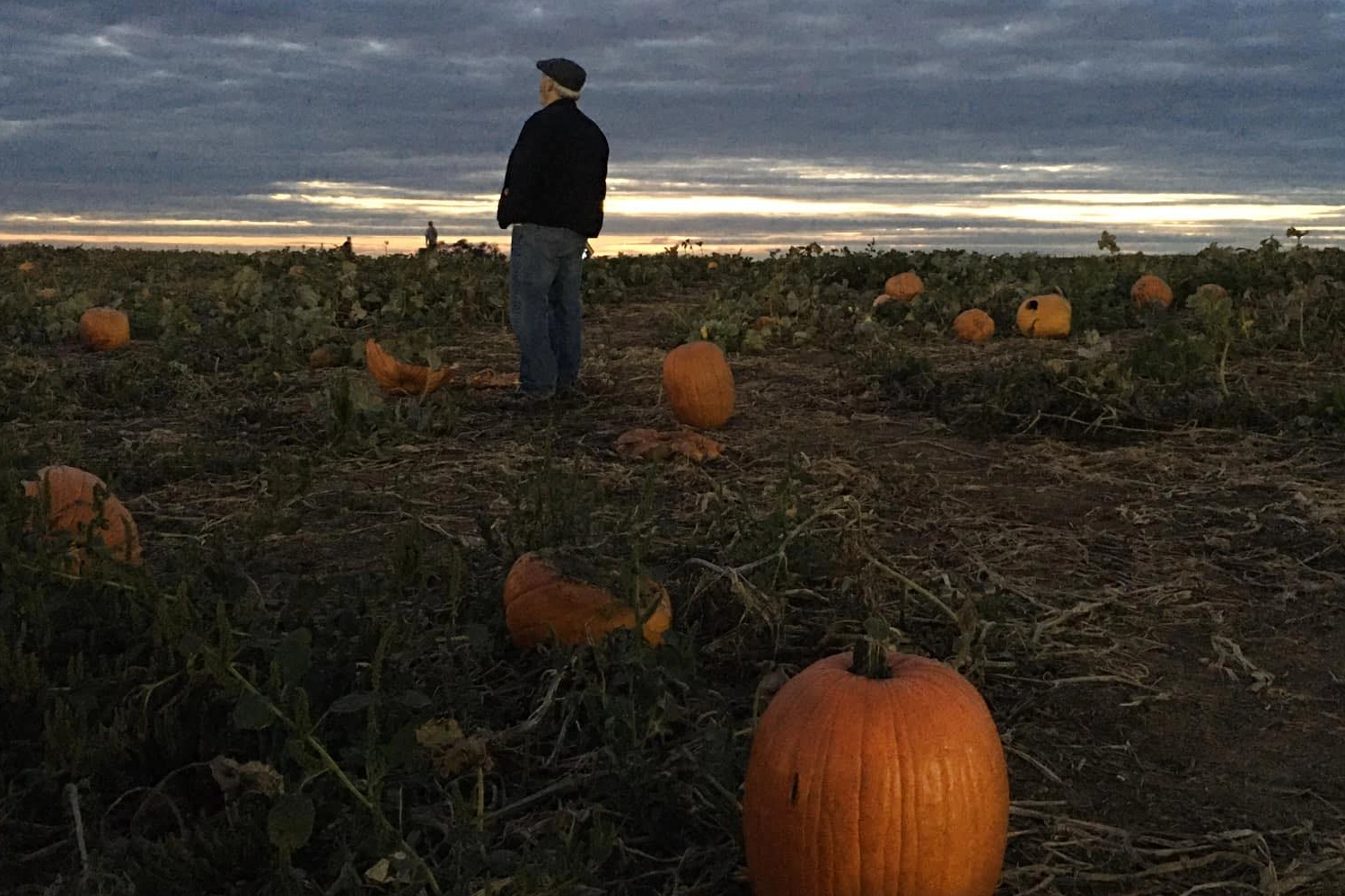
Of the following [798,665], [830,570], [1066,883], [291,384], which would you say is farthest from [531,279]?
[1066,883]

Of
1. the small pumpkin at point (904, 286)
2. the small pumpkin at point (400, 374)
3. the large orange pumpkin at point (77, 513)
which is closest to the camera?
the large orange pumpkin at point (77, 513)

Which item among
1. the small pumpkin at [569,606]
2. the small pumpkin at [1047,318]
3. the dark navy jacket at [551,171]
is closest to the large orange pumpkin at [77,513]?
the small pumpkin at [569,606]

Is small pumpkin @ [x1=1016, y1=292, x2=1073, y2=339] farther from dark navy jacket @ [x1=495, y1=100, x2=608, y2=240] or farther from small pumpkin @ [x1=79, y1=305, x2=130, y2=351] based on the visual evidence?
small pumpkin @ [x1=79, y1=305, x2=130, y2=351]

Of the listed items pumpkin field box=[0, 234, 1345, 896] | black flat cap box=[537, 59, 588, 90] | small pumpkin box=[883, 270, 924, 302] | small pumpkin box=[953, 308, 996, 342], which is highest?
black flat cap box=[537, 59, 588, 90]

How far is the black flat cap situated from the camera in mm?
7984

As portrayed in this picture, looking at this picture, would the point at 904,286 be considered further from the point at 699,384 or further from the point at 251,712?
the point at 251,712

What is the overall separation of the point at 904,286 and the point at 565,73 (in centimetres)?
590

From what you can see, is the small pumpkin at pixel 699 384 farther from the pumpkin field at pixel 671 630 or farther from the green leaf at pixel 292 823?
the green leaf at pixel 292 823

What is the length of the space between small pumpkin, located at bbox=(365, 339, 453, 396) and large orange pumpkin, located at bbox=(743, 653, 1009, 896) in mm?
5696

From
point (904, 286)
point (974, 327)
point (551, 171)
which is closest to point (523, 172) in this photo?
point (551, 171)

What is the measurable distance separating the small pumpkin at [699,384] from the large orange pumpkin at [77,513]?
341 centimetres

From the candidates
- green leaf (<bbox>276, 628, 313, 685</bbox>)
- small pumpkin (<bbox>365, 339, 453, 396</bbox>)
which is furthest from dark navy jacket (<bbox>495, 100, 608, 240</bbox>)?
green leaf (<bbox>276, 628, 313, 685</bbox>)

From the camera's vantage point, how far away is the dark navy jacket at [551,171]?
305 inches

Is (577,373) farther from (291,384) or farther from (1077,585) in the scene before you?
(1077,585)
